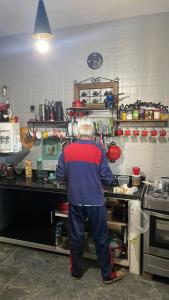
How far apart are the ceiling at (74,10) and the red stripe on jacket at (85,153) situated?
1312 mm

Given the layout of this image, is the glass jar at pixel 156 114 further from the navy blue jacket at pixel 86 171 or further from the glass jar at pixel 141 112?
the navy blue jacket at pixel 86 171

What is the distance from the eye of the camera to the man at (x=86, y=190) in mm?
2045

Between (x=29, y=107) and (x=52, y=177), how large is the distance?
3.16 feet

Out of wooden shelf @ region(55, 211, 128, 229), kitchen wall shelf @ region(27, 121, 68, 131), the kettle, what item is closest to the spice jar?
the kettle

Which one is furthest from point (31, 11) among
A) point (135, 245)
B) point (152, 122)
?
point (135, 245)

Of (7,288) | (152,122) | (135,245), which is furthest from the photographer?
(152,122)

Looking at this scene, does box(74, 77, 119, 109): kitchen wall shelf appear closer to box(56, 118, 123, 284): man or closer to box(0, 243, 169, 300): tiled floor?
box(56, 118, 123, 284): man

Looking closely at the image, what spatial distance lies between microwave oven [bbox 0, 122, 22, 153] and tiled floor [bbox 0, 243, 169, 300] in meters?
1.22

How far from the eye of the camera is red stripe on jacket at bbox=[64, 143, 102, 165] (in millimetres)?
2029

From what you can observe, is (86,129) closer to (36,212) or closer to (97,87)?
(97,87)

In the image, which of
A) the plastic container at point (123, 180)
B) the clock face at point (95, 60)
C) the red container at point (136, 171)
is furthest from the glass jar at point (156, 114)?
the clock face at point (95, 60)

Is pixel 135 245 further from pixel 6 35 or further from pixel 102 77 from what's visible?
pixel 6 35

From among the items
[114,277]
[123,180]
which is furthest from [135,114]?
[114,277]

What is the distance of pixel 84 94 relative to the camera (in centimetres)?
282
